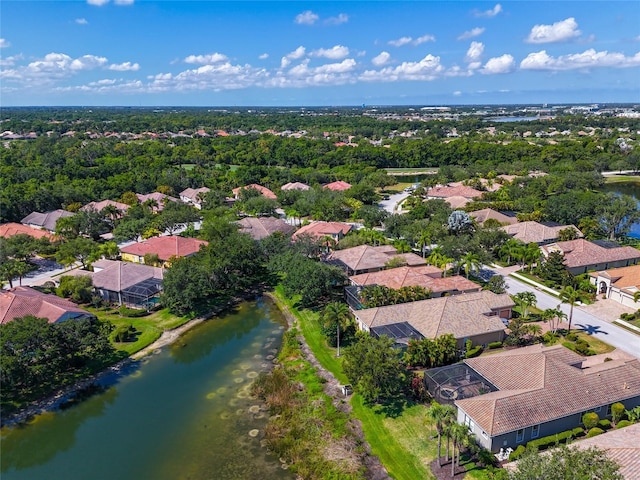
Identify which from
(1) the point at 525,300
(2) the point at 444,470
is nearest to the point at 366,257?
(1) the point at 525,300

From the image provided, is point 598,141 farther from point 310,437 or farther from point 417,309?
point 310,437

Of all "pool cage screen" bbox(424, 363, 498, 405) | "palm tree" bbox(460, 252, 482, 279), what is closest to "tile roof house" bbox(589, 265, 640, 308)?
"palm tree" bbox(460, 252, 482, 279)

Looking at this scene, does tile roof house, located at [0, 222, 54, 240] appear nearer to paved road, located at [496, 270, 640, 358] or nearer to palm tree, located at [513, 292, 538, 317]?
palm tree, located at [513, 292, 538, 317]

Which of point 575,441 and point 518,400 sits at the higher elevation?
point 518,400

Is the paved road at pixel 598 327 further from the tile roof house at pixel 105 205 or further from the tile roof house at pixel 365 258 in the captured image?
the tile roof house at pixel 105 205

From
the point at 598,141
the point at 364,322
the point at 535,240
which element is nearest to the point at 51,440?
the point at 364,322

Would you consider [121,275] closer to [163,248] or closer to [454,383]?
[163,248]
